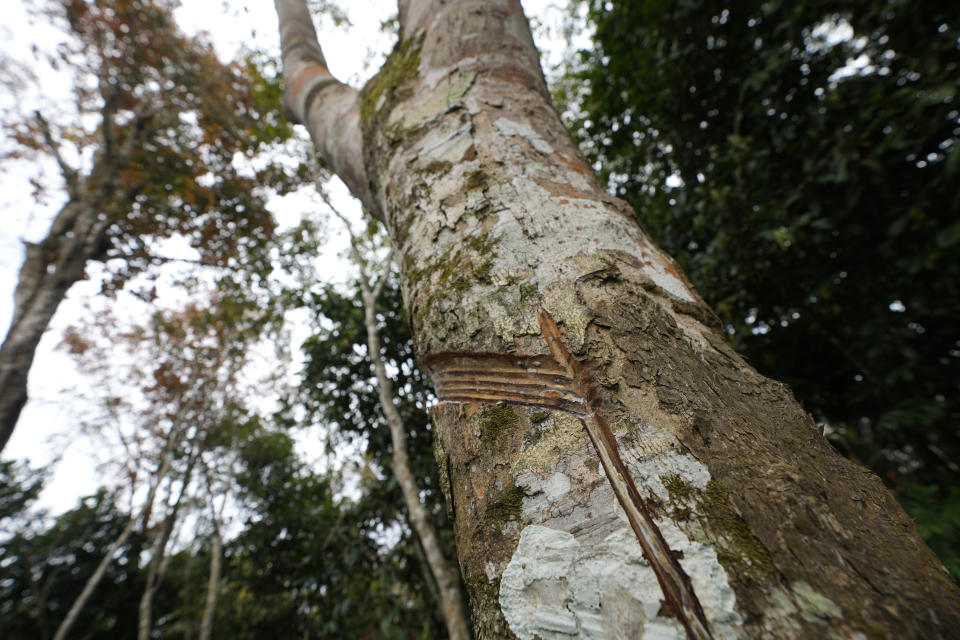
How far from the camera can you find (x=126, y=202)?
19.9 feet

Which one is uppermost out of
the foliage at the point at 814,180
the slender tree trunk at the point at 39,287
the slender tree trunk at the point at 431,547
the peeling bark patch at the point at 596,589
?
the slender tree trunk at the point at 39,287

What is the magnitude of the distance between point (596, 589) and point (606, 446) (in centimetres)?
A: 14

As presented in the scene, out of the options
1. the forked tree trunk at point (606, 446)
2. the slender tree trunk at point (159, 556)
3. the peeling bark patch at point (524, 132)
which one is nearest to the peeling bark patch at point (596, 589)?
the forked tree trunk at point (606, 446)

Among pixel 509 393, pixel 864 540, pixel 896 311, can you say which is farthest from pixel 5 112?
pixel 896 311

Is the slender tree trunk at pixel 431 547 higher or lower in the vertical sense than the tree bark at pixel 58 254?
lower

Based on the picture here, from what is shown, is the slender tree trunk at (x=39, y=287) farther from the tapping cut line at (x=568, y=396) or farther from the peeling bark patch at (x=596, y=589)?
the peeling bark patch at (x=596, y=589)

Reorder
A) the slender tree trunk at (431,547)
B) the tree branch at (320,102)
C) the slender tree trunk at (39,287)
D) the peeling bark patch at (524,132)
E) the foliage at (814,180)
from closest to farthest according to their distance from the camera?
the peeling bark patch at (524,132) < the tree branch at (320,102) < the foliage at (814,180) < the slender tree trunk at (431,547) < the slender tree trunk at (39,287)

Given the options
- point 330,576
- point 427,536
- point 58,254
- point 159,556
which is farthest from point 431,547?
point 159,556

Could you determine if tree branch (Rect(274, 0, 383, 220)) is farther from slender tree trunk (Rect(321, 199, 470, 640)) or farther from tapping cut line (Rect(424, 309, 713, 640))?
slender tree trunk (Rect(321, 199, 470, 640))

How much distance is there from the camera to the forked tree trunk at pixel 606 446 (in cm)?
35

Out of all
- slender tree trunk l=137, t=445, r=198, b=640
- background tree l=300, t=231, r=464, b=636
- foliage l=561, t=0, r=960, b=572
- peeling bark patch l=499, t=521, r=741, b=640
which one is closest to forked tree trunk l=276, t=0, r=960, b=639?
peeling bark patch l=499, t=521, r=741, b=640

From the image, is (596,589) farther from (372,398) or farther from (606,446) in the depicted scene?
(372,398)

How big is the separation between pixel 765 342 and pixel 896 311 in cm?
96

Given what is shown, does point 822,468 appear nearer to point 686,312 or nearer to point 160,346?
point 686,312
